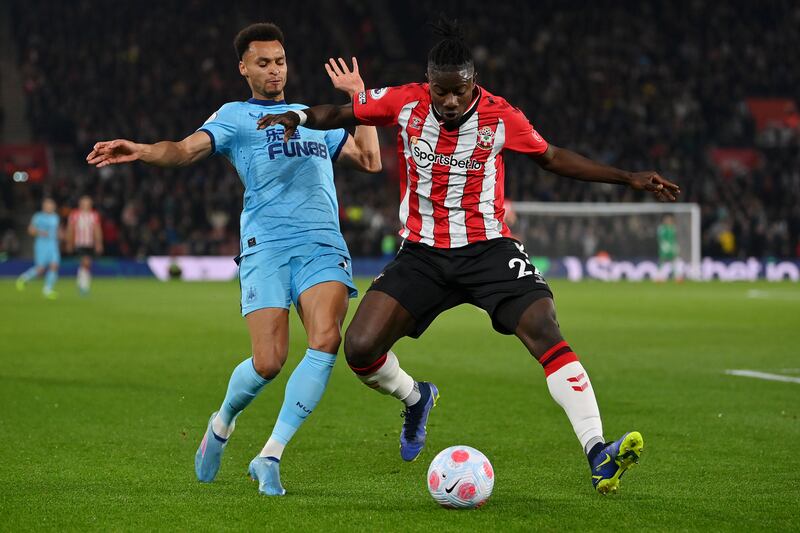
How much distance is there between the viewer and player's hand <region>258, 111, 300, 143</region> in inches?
215

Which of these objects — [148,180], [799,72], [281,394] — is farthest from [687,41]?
[281,394]

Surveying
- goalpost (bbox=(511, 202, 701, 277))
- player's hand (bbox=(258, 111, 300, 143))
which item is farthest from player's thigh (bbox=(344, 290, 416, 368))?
goalpost (bbox=(511, 202, 701, 277))

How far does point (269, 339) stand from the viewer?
5.79m

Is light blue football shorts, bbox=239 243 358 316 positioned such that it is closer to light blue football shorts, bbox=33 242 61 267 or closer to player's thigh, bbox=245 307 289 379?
player's thigh, bbox=245 307 289 379

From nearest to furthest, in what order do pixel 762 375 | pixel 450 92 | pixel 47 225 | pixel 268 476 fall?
1. pixel 268 476
2. pixel 450 92
3. pixel 762 375
4. pixel 47 225

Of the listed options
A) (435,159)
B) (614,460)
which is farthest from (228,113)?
(614,460)

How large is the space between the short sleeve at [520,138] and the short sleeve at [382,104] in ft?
1.57

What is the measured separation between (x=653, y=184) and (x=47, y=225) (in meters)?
20.8

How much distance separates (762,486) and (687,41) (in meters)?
35.0

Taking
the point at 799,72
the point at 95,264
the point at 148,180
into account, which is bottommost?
the point at 95,264

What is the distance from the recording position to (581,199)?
3531 centimetres

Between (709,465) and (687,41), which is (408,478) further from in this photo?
(687,41)

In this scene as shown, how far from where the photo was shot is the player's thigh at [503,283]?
5.56 m

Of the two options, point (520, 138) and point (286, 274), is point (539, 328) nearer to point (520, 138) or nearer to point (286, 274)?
point (520, 138)
